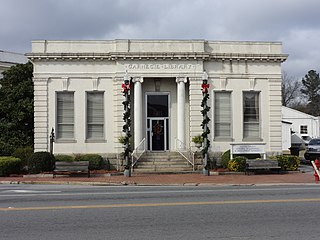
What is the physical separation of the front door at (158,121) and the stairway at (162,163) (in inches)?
53.6

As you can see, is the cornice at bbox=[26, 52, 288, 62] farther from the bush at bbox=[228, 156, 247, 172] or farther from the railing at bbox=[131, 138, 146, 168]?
the bush at bbox=[228, 156, 247, 172]

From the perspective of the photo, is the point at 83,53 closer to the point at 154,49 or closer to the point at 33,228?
the point at 154,49

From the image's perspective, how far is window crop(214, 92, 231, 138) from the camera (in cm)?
2870

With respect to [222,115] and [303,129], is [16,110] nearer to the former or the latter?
[222,115]

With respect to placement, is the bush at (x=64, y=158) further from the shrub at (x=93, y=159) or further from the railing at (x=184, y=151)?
the railing at (x=184, y=151)

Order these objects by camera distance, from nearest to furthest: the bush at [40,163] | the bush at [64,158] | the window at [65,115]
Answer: the bush at [40,163] → the bush at [64,158] → the window at [65,115]

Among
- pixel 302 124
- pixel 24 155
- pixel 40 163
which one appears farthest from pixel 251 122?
pixel 302 124

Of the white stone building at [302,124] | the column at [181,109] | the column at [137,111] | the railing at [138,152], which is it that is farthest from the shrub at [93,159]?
the white stone building at [302,124]

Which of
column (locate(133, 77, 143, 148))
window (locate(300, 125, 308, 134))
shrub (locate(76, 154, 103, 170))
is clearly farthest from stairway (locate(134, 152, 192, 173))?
window (locate(300, 125, 308, 134))

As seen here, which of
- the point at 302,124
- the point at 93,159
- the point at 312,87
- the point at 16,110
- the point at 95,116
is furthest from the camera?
the point at 312,87

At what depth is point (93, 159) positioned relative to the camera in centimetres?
2694

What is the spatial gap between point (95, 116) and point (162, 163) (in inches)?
200

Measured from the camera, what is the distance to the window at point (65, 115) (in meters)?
28.1

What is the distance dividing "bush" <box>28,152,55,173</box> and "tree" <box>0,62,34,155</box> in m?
7.41
